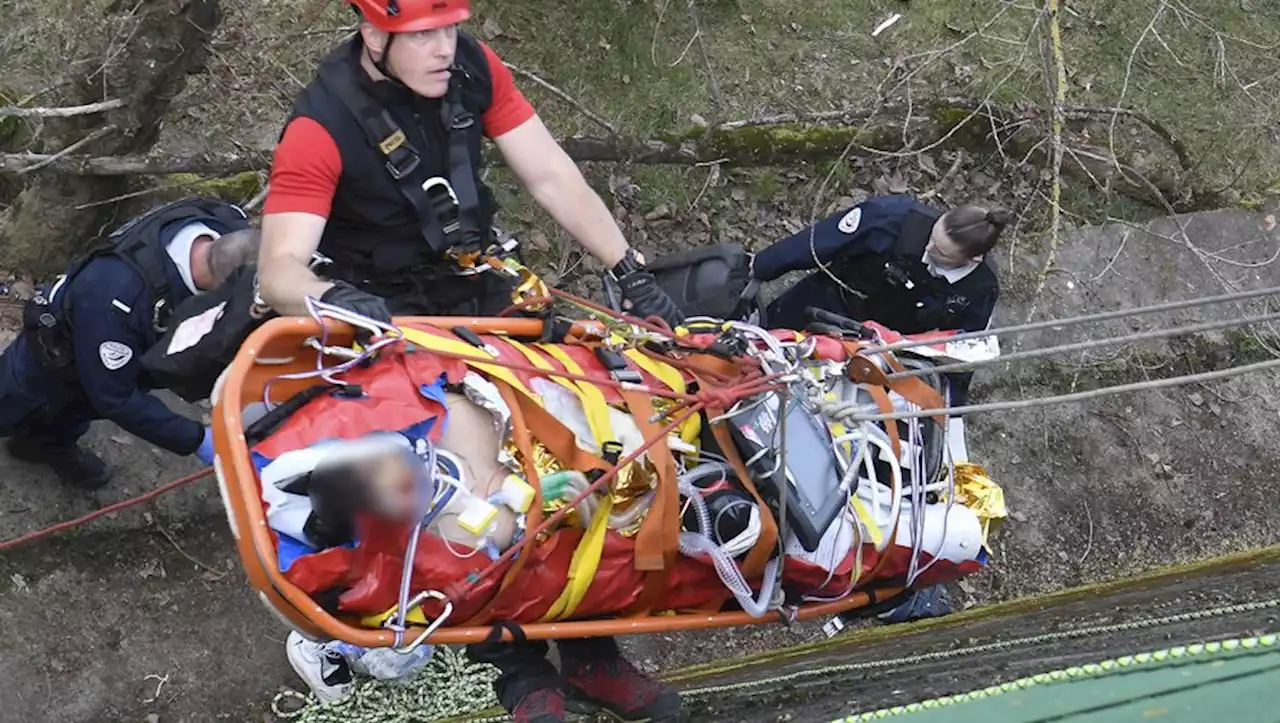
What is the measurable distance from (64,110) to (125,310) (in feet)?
4.03

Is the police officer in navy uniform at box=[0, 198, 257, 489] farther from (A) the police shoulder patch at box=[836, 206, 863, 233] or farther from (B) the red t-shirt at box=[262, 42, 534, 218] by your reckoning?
(A) the police shoulder patch at box=[836, 206, 863, 233]

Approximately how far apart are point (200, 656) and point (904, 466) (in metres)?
2.38

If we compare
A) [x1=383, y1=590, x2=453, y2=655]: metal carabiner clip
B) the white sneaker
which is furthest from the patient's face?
the white sneaker

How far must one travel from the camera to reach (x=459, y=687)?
3691 millimetres

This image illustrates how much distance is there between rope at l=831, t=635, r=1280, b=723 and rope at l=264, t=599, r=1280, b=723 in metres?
1.43

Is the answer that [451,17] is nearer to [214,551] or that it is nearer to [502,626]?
[502,626]

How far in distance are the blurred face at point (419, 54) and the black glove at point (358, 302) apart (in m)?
0.58

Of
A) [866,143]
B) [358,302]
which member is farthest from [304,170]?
[866,143]

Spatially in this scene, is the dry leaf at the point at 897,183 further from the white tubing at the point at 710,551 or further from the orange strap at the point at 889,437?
the white tubing at the point at 710,551

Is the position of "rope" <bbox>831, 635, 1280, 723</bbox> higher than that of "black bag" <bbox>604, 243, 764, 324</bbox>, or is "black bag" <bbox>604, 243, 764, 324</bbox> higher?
"rope" <bbox>831, 635, 1280, 723</bbox>

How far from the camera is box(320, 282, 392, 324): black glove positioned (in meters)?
2.48

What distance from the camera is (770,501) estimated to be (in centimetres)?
272

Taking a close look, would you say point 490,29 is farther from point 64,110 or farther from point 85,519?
point 85,519

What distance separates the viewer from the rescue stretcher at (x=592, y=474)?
7.36 ft
